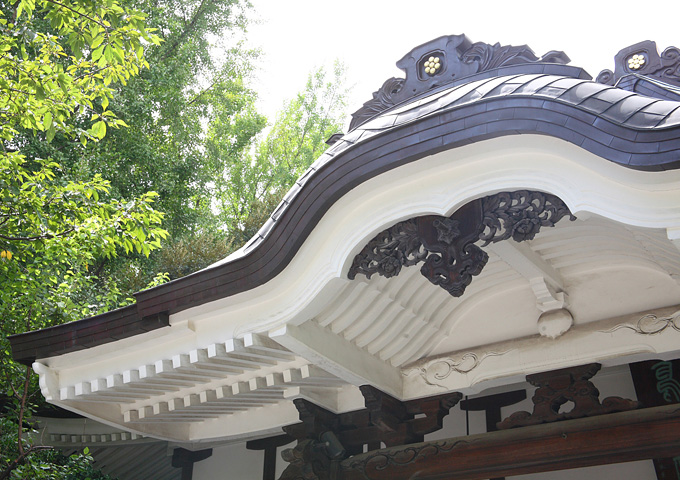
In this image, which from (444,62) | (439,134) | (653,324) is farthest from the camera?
(444,62)

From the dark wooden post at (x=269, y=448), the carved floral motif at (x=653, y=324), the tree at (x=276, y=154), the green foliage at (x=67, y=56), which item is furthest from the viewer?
the tree at (x=276, y=154)

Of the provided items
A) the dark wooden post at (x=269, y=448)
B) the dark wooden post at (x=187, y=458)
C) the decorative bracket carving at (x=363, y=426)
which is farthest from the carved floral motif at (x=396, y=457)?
the dark wooden post at (x=187, y=458)

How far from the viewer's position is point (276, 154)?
68.2 feet

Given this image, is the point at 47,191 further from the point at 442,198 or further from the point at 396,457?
the point at 442,198

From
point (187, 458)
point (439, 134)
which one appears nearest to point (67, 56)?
point (439, 134)

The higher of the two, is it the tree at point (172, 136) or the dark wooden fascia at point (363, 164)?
the tree at point (172, 136)

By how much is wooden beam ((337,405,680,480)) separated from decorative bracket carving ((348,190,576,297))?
1489 millimetres

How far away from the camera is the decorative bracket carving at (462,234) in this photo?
331 centimetres

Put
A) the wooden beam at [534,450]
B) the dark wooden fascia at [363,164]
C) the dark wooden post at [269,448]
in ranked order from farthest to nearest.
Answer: the dark wooden post at [269,448]
the wooden beam at [534,450]
the dark wooden fascia at [363,164]

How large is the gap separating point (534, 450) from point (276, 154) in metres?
17.3

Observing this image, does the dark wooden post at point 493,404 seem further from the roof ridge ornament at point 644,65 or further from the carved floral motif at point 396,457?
the roof ridge ornament at point 644,65

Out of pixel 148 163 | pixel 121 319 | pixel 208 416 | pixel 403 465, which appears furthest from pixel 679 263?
pixel 148 163

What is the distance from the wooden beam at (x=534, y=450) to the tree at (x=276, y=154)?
1353 centimetres

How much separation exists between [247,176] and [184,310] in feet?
52.8
